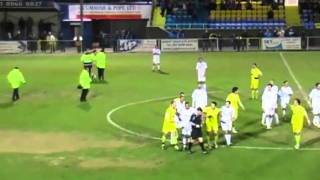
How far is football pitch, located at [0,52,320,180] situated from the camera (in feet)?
74.7

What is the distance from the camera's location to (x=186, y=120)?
25.1 meters

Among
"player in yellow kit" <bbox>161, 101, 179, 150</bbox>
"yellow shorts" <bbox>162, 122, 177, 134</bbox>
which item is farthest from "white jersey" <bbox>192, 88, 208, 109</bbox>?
"yellow shorts" <bbox>162, 122, 177, 134</bbox>

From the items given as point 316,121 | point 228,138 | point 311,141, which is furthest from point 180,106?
point 316,121

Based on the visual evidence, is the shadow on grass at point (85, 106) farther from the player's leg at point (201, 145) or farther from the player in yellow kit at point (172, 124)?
the player's leg at point (201, 145)

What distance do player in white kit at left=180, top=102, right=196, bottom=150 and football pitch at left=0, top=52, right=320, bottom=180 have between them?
1.64ft

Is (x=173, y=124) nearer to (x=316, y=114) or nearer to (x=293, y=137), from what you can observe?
(x=293, y=137)

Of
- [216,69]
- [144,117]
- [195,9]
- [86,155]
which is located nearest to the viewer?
[86,155]

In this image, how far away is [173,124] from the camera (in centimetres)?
2534

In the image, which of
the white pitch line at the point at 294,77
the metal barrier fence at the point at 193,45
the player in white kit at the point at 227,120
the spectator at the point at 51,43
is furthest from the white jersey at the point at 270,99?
the spectator at the point at 51,43

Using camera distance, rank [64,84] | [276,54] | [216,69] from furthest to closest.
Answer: [276,54] < [216,69] < [64,84]

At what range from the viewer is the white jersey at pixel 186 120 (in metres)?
24.8

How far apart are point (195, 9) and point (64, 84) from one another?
32461mm

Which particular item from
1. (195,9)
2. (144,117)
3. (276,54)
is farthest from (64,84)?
(195,9)

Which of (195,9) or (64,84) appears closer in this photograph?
(64,84)
